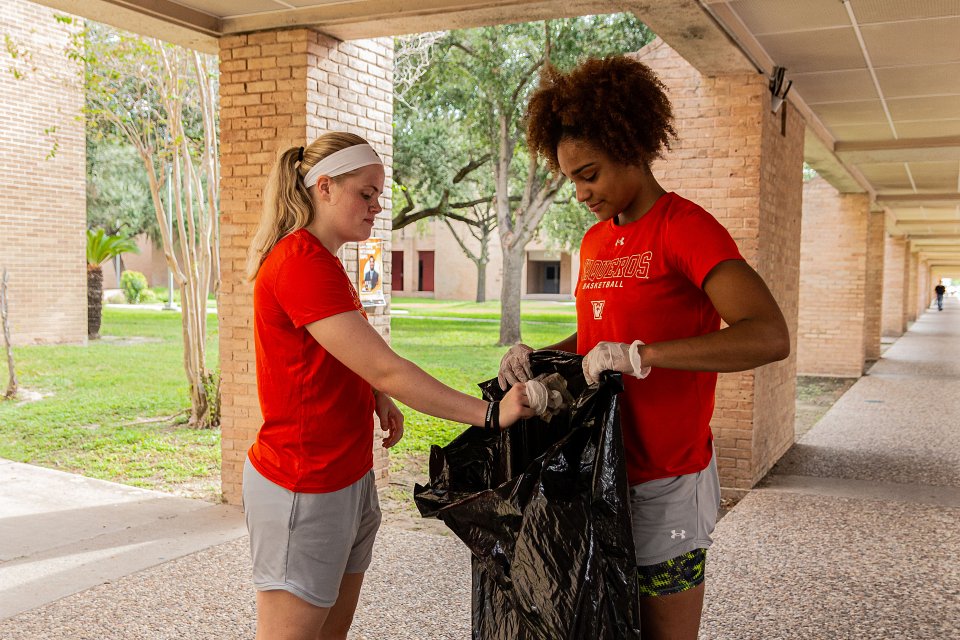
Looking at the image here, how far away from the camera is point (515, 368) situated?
2355mm

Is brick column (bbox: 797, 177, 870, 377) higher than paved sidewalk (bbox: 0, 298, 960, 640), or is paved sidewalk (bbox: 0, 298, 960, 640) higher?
brick column (bbox: 797, 177, 870, 377)

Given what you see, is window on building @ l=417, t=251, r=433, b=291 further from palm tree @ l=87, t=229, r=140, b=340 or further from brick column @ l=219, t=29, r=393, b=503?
brick column @ l=219, t=29, r=393, b=503

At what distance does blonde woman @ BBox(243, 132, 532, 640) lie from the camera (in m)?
2.22

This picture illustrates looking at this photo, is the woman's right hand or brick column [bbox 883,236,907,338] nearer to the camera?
the woman's right hand

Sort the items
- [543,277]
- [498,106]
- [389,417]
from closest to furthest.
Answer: [389,417]
[498,106]
[543,277]

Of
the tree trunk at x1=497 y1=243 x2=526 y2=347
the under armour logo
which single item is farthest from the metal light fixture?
the tree trunk at x1=497 y1=243 x2=526 y2=347

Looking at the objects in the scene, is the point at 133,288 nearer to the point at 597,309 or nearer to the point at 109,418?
the point at 109,418

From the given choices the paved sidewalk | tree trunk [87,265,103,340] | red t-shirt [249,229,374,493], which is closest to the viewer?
red t-shirt [249,229,374,493]

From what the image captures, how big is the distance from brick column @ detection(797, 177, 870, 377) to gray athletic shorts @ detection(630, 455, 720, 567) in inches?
592

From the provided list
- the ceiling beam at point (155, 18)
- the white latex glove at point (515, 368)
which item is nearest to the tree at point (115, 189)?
the ceiling beam at point (155, 18)

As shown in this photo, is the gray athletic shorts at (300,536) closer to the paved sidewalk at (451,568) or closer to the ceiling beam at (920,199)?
the paved sidewalk at (451,568)

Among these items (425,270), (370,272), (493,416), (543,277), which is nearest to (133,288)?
(425,270)

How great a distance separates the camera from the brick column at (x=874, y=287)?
63.1 ft

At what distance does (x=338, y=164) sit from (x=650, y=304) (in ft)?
2.92
